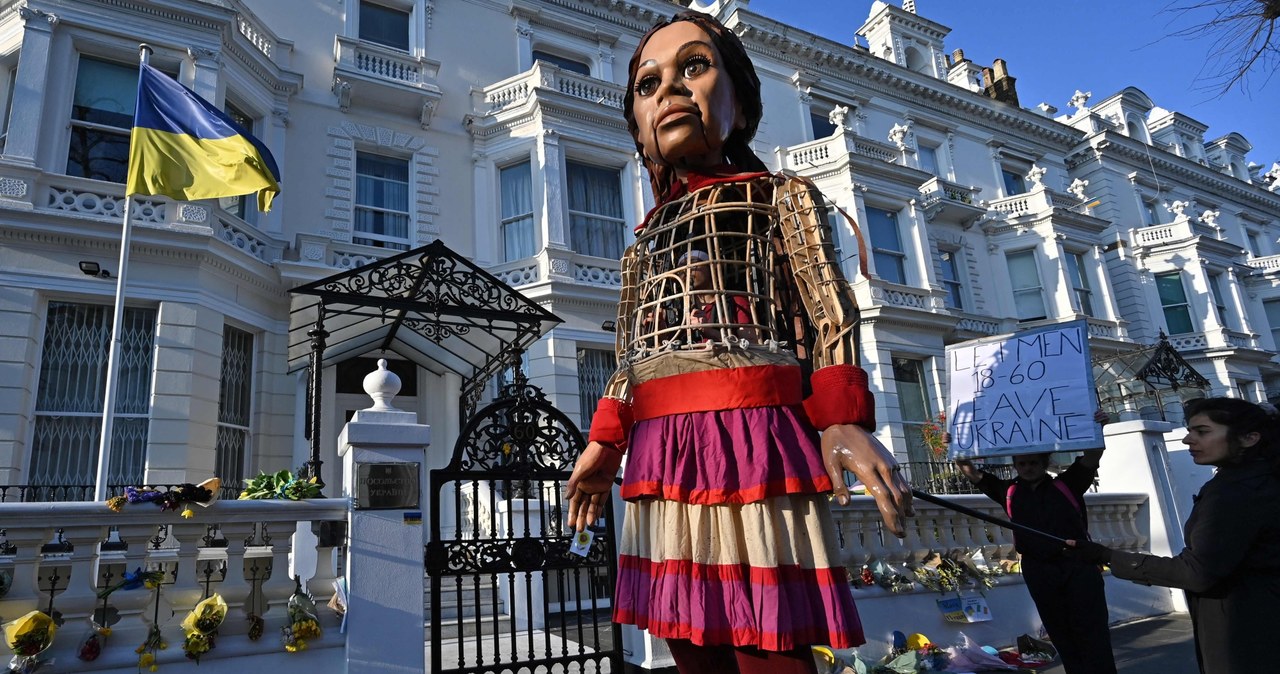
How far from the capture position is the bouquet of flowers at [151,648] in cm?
350

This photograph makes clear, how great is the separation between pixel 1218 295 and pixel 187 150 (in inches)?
1118

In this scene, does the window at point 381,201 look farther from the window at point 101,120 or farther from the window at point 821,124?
the window at point 821,124

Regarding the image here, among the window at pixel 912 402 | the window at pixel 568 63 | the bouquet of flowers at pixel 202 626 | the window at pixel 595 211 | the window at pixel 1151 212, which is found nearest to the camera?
the bouquet of flowers at pixel 202 626

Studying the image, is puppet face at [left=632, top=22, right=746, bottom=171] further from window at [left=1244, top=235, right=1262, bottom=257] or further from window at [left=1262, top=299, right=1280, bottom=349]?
window at [left=1244, top=235, right=1262, bottom=257]

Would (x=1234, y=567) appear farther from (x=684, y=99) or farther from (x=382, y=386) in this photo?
(x=382, y=386)

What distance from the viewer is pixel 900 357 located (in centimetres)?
1502

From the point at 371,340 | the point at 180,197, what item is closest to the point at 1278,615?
the point at 180,197

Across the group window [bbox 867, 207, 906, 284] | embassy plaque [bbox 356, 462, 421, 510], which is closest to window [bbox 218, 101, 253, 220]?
embassy plaque [bbox 356, 462, 421, 510]

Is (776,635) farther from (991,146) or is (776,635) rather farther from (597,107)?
(991,146)

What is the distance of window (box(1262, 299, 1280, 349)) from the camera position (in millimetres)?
23641

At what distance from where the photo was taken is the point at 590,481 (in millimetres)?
2219

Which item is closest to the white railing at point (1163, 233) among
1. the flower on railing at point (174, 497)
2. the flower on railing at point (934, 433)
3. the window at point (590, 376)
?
the flower on railing at point (934, 433)

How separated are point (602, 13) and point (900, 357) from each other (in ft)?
34.2

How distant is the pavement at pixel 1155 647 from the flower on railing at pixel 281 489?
559 cm
